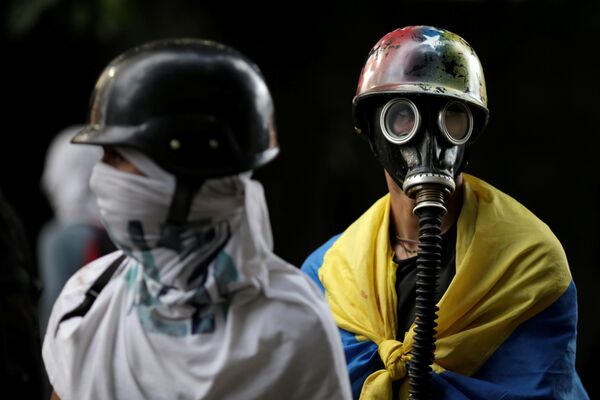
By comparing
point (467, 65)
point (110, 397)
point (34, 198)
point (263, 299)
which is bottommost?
point (34, 198)

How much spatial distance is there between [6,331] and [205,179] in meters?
2.13

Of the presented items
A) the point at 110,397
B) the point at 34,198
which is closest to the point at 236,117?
the point at 110,397

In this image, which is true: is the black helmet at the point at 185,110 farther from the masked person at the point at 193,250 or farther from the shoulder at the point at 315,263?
the shoulder at the point at 315,263

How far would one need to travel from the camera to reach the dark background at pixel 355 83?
31.3 feet

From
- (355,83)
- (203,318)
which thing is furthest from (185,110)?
(355,83)

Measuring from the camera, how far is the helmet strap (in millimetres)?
3348

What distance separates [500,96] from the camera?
9602 mm

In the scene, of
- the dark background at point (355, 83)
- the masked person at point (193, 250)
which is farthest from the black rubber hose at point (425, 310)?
the dark background at point (355, 83)

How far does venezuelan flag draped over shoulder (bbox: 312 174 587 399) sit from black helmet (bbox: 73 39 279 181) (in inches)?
50.6

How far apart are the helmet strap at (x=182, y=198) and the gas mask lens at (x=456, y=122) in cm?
136

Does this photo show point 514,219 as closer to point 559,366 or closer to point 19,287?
point 559,366

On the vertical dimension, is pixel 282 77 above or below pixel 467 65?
below

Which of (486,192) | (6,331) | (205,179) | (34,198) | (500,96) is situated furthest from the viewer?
(34,198)

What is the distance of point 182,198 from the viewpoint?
11.0 ft
